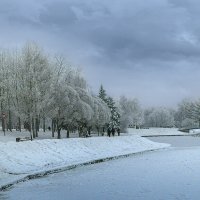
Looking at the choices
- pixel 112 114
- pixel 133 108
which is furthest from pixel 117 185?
pixel 133 108

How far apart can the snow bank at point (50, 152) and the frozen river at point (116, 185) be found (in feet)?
10.8

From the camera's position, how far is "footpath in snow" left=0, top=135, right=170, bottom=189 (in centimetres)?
3231

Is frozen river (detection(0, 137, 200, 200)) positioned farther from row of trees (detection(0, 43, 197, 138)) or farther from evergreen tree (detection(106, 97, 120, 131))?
evergreen tree (detection(106, 97, 120, 131))

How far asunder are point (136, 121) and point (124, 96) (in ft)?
36.7

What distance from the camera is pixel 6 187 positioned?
25391 mm

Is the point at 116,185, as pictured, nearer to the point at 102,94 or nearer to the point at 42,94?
the point at 42,94

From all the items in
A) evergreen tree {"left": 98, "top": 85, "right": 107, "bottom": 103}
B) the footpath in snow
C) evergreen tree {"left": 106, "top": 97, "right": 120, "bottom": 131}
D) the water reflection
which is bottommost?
the water reflection

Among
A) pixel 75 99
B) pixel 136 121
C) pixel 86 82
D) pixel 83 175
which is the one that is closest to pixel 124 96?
pixel 136 121

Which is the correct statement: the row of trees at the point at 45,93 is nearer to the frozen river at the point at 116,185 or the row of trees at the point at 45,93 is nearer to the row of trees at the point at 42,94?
the row of trees at the point at 42,94

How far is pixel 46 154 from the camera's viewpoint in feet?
136

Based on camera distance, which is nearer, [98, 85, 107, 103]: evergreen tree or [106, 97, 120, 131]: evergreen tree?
→ [106, 97, 120, 131]: evergreen tree

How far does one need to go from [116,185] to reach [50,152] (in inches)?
688

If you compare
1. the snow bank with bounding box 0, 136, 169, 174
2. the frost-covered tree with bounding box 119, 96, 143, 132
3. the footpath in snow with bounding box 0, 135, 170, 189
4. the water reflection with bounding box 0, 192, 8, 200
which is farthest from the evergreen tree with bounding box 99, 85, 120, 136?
the frost-covered tree with bounding box 119, 96, 143, 132

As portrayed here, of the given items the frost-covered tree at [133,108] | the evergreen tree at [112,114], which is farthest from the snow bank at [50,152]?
the frost-covered tree at [133,108]
